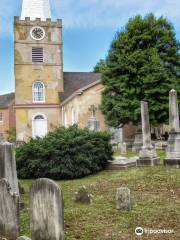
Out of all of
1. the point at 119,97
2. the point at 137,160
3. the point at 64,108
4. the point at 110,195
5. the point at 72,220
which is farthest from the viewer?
the point at 64,108

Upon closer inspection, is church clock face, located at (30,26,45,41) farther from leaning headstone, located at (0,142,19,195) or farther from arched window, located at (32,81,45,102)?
leaning headstone, located at (0,142,19,195)

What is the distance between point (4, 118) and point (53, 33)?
21385 millimetres

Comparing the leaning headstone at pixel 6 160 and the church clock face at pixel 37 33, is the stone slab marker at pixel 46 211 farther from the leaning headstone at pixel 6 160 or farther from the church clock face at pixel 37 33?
the church clock face at pixel 37 33

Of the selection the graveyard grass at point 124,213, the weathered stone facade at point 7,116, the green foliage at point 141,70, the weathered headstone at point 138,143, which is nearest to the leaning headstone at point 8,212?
the graveyard grass at point 124,213

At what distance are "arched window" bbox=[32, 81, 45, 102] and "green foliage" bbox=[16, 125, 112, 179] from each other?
29284 millimetres

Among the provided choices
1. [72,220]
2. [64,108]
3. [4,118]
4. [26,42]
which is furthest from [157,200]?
[4,118]

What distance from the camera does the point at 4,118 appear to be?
6306 cm

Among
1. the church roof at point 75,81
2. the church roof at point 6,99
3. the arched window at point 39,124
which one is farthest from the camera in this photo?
the church roof at point 6,99

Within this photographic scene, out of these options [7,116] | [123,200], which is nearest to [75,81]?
[7,116]

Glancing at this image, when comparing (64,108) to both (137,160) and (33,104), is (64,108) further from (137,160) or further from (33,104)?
(137,160)

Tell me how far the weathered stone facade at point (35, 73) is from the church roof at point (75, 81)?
0.99 metres

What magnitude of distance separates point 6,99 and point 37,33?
23.1 metres

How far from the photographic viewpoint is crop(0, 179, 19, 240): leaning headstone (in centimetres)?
729

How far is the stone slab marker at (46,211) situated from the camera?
6.64m
